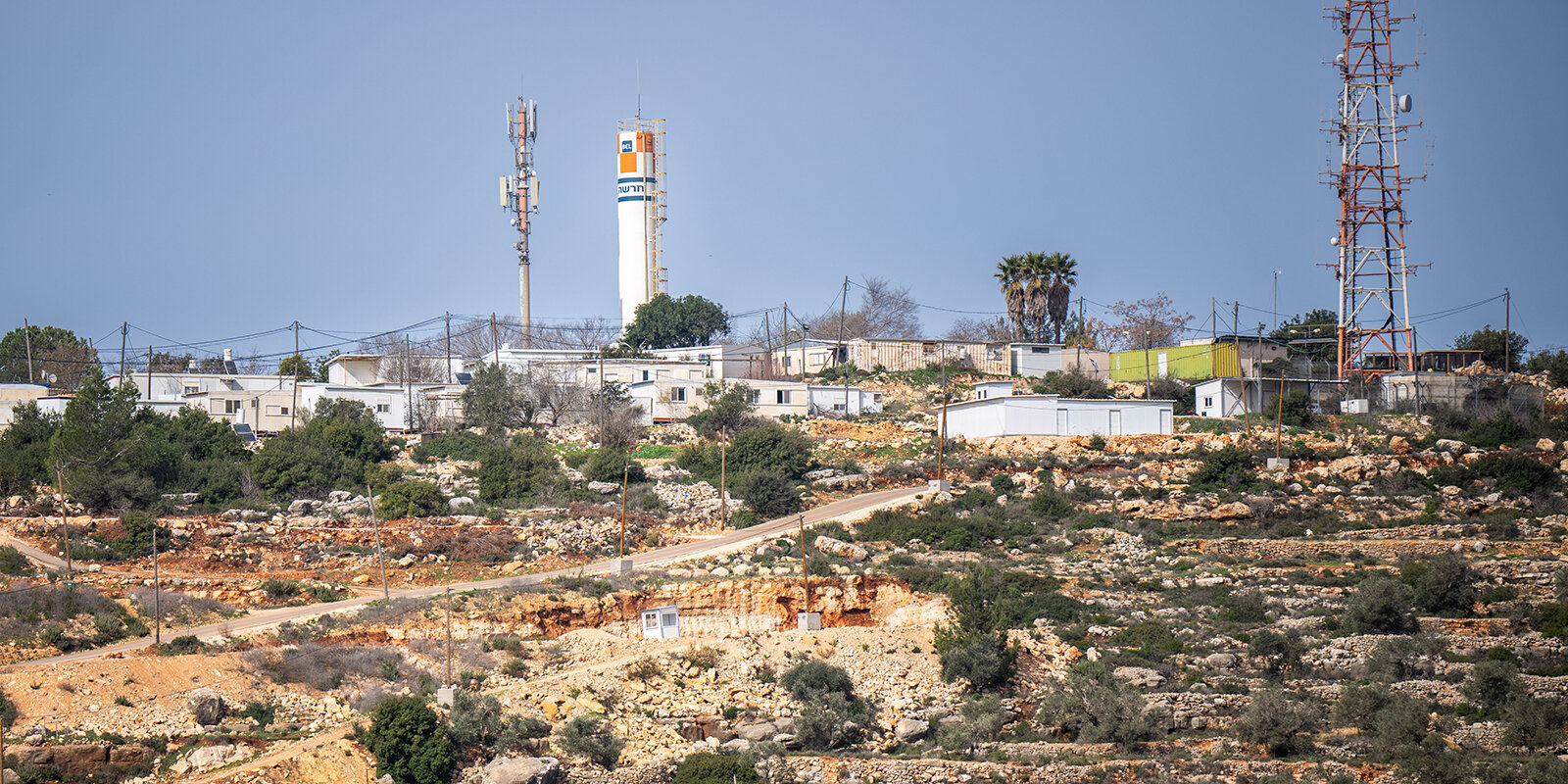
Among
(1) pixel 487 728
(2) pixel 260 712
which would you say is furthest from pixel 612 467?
(1) pixel 487 728

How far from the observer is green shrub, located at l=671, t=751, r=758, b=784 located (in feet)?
78.1

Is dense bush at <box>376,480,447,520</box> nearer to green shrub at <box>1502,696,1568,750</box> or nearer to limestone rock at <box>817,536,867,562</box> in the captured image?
limestone rock at <box>817,536,867,562</box>

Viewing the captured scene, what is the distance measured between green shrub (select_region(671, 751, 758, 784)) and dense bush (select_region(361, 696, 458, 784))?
4175 mm

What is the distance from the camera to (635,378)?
6194 centimetres

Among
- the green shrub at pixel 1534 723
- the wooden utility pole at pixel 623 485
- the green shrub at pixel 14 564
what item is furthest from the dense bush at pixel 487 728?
the green shrub at pixel 1534 723

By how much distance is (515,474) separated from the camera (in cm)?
4575

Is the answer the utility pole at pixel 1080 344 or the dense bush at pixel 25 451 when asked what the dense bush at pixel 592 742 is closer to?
the dense bush at pixel 25 451

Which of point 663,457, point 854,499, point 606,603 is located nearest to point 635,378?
point 663,457

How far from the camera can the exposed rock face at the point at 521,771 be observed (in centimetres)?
2362

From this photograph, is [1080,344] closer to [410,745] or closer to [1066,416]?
[1066,416]

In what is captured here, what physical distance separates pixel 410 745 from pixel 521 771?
215 cm

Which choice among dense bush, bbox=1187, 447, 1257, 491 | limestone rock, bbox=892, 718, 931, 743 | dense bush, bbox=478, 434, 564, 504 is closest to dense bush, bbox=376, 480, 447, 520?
dense bush, bbox=478, 434, 564, 504

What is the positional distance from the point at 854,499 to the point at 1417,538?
17.0m

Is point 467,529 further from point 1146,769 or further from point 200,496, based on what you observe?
point 1146,769
